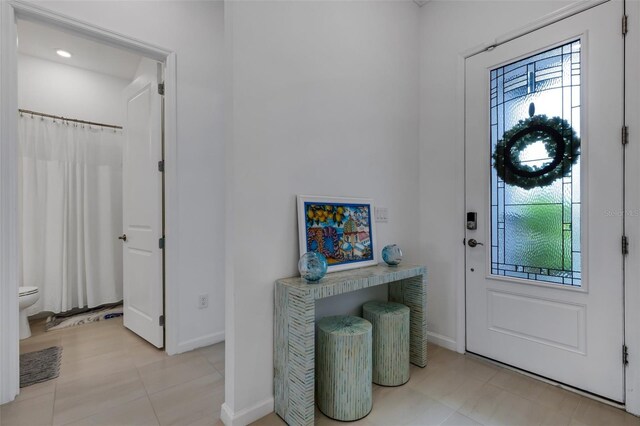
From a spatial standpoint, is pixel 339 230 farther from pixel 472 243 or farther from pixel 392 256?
pixel 472 243

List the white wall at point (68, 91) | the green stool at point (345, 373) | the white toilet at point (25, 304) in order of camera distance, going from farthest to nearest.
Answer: the white wall at point (68, 91), the white toilet at point (25, 304), the green stool at point (345, 373)

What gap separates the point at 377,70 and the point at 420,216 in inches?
50.5

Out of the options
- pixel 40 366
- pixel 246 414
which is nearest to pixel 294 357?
pixel 246 414

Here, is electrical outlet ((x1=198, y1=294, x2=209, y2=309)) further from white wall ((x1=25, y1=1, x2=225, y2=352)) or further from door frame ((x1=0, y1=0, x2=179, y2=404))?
door frame ((x1=0, y1=0, x2=179, y2=404))

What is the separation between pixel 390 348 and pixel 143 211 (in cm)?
234

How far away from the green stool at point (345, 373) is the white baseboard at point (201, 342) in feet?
4.34

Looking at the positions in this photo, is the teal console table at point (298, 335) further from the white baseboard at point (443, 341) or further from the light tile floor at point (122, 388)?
the white baseboard at point (443, 341)

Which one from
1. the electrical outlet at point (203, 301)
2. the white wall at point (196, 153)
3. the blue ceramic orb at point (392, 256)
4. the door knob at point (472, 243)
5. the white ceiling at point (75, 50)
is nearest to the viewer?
the blue ceramic orb at point (392, 256)

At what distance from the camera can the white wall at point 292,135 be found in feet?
5.45

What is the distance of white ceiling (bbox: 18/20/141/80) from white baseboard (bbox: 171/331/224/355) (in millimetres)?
2783

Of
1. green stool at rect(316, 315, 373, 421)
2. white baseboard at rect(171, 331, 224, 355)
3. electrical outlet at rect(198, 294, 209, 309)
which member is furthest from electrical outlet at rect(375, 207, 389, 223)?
white baseboard at rect(171, 331, 224, 355)

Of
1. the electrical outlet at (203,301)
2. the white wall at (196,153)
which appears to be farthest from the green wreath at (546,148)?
the electrical outlet at (203,301)

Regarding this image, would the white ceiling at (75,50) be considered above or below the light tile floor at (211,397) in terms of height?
above

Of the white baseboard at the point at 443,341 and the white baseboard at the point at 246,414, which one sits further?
the white baseboard at the point at 443,341
